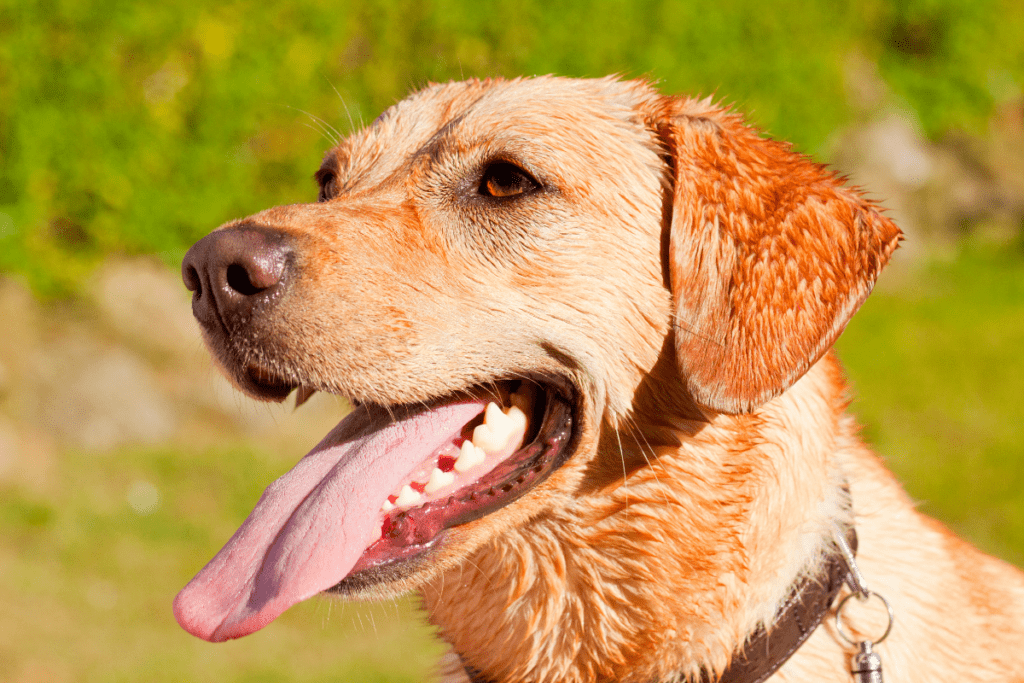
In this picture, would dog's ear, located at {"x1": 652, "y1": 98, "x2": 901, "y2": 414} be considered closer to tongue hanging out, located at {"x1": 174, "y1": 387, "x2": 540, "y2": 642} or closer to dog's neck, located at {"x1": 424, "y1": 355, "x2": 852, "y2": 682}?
dog's neck, located at {"x1": 424, "y1": 355, "x2": 852, "y2": 682}

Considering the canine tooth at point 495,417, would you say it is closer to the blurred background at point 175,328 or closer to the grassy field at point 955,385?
the blurred background at point 175,328

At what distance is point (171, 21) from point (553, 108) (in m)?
5.20

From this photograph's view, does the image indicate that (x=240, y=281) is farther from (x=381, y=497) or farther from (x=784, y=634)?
(x=784, y=634)

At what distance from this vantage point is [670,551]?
8.09 feet

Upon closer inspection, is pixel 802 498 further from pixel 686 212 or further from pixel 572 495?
pixel 686 212

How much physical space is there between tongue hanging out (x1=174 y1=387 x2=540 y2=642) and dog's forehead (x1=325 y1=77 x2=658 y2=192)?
2.65 feet

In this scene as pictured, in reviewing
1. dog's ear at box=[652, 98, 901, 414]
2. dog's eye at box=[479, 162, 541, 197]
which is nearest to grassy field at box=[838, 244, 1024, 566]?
dog's ear at box=[652, 98, 901, 414]

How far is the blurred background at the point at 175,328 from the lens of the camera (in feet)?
18.8

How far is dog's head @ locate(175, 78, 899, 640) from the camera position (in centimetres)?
237

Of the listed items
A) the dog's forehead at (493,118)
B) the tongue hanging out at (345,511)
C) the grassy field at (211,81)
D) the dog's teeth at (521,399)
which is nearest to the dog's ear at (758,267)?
the dog's forehead at (493,118)

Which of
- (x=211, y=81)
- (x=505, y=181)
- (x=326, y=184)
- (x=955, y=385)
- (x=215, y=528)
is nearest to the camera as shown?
(x=505, y=181)

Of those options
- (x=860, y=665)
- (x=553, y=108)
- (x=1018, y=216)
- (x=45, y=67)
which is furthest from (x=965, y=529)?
(x=45, y=67)

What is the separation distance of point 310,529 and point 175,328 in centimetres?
527

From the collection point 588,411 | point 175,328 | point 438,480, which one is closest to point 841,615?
point 588,411
